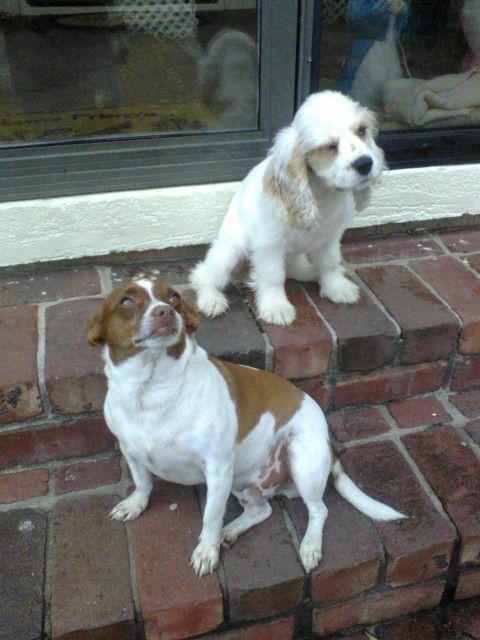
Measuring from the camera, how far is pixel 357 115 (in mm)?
1860

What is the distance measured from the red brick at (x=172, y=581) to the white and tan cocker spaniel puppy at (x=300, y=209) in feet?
2.41

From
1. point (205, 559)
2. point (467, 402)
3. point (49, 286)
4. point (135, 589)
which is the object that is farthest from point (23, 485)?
point (467, 402)

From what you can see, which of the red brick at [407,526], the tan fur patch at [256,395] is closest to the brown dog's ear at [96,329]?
the tan fur patch at [256,395]

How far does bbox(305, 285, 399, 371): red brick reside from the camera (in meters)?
1.98

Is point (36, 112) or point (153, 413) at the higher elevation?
point (36, 112)

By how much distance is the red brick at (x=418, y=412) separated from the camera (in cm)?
204

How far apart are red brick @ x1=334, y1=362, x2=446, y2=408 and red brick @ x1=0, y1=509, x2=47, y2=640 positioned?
3.51 feet

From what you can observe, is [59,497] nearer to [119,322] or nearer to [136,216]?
[119,322]

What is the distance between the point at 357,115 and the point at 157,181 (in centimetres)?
86

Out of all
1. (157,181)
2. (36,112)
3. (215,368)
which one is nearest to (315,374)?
(215,368)

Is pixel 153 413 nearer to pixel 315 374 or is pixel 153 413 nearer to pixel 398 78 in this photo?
pixel 315 374

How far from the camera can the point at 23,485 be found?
1.79m

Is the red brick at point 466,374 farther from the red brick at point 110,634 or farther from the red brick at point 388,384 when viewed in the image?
the red brick at point 110,634

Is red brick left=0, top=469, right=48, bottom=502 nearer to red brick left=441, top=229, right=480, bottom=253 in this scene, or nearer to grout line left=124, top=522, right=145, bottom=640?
grout line left=124, top=522, right=145, bottom=640
